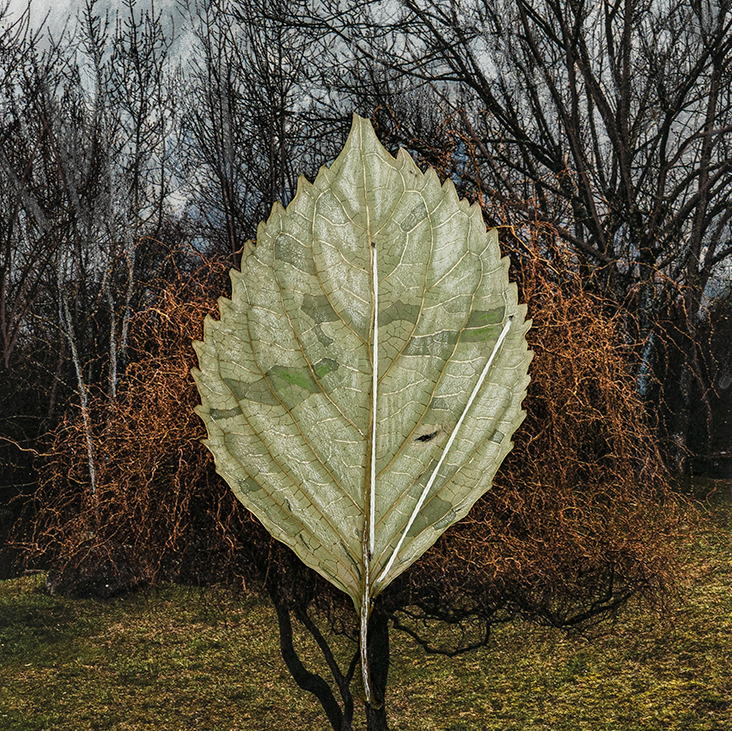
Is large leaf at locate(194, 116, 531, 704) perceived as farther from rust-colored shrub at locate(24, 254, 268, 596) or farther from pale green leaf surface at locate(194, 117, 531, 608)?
rust-colored shrub at locate(24, 254, 268, 596)

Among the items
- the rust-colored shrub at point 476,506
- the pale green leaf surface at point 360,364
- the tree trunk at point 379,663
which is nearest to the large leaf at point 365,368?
the pale green leaf surface at point 360,364

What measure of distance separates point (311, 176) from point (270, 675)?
645 mm

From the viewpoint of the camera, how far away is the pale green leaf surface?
14.1 inches

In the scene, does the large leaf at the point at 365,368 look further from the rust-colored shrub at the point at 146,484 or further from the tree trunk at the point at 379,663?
the tree trunk at the point at 379,663

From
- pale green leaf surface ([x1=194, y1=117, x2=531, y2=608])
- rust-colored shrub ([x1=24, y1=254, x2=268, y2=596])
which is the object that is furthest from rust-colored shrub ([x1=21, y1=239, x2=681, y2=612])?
pale green leaf surface ([x1=194, y1=117, x2=531, y2=608])

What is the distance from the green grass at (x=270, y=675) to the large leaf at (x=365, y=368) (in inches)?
19.5

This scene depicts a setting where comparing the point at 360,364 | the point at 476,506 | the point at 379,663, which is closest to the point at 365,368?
the point at 360,364

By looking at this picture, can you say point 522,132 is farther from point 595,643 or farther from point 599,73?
point 595,643

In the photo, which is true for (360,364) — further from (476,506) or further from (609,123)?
(609,123)

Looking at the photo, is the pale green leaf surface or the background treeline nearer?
the pale green leaf surface

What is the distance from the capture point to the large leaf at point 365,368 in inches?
14.1

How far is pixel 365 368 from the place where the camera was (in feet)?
1.17

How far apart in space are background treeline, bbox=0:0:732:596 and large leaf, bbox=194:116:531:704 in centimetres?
33

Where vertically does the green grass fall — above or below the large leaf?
below
